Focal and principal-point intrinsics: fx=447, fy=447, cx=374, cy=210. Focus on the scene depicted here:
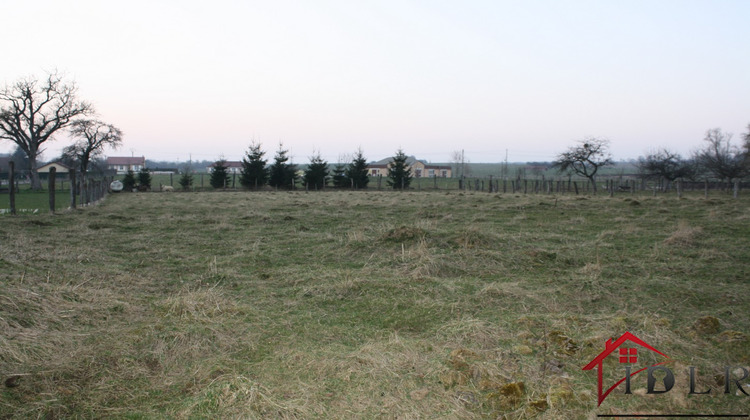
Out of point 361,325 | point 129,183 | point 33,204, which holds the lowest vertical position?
point 361,325

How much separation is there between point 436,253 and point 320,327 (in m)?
3.25

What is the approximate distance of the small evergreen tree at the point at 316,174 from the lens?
38969 mm

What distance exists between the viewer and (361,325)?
4.12m

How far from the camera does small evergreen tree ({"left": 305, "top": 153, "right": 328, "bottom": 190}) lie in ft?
128

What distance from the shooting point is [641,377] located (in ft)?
9.78

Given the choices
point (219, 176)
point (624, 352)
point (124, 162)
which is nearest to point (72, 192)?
point (624, 352)

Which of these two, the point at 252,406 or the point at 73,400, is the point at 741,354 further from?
the point at 73,400

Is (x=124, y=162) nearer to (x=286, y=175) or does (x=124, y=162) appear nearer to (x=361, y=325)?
(x=286, y=175)

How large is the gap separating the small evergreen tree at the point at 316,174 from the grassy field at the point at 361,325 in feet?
102

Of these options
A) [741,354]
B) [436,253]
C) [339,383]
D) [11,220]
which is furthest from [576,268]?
[11,220]

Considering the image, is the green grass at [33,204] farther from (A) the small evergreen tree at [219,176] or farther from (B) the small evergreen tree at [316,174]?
(B) the small evergreen tree at [316,174]

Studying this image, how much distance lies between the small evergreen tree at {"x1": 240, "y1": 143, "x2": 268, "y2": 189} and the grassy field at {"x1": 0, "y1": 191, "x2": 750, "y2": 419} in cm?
3101

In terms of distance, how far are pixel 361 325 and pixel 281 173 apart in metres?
36.0

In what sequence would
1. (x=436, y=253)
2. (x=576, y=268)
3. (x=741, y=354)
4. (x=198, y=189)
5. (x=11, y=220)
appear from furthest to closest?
1. (x=198, y=189)
2. (x=11, y=220)
3. (x=436, y=253)
4. (x=576, y=268)
5. (x=741, y=354)
